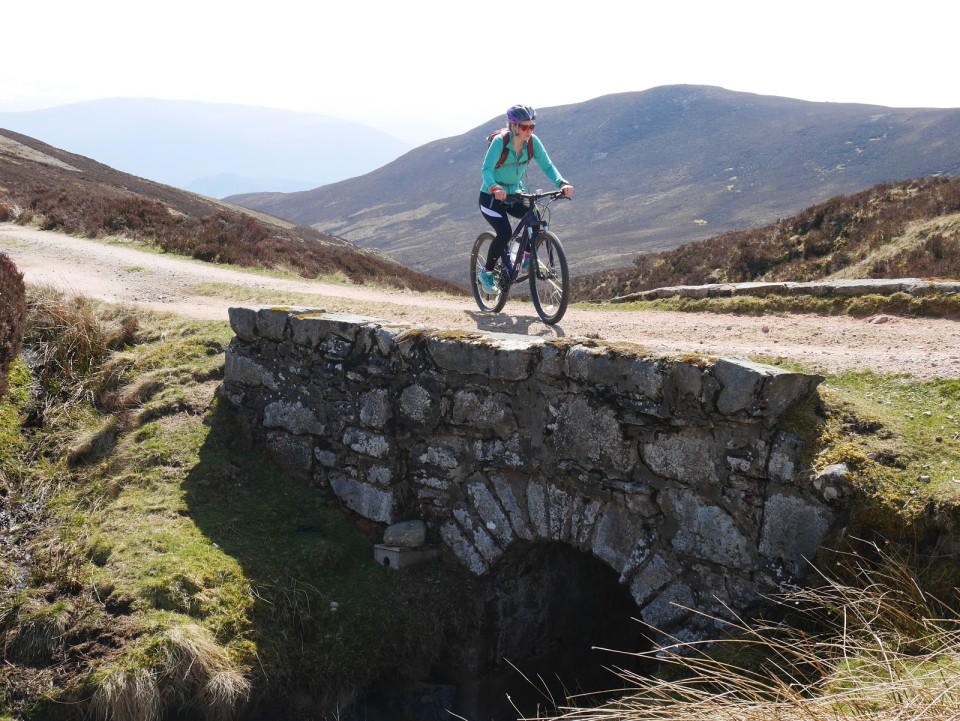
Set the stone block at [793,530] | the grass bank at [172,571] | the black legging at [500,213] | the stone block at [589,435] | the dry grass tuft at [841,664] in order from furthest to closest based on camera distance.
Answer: the black legging at [500,213]
the stone block at [589,435]
the grass bank at [172,571]
the stone block at [793,530]
the dry grass tuft at [841,664]

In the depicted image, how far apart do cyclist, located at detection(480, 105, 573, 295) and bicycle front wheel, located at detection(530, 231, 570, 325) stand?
51 centimetres

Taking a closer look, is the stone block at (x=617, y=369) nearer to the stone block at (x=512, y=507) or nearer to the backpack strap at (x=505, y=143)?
the stone block at (x=512, y=507)

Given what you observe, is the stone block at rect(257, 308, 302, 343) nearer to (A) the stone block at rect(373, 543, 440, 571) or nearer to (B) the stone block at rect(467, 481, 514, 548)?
(A) the stone block at rect(373, 543, 440, 571)

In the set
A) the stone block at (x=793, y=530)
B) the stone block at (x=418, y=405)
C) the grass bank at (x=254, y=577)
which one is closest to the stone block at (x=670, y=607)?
the grass bank at (x=254, y=577)

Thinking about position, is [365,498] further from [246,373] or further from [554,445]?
[554,445]

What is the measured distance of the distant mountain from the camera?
79438 millimetres

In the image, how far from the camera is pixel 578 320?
9109 millimetres

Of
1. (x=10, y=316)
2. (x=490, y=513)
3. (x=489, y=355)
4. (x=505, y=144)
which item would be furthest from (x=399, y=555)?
(x=10, y=316)

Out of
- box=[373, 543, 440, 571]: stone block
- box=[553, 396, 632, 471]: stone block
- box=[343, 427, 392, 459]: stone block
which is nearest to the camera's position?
box=[553, 396, 632, 471]: stone block

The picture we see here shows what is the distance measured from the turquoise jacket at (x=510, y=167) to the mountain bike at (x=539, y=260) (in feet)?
0.78

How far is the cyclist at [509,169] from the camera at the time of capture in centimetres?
807

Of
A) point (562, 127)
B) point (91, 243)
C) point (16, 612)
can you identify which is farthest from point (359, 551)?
point (562, 127)

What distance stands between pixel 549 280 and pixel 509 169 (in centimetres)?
126

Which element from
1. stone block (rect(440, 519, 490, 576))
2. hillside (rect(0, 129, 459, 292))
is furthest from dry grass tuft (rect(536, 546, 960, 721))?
hillside (rect(0, 129, 459, 292))
